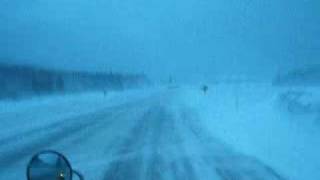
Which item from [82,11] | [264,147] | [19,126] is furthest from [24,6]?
[264,147]

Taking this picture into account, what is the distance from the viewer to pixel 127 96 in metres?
3.98

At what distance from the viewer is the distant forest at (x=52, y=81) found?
12.4 ft

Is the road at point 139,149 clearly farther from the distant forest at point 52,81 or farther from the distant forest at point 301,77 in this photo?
the distant forest at point 301,77

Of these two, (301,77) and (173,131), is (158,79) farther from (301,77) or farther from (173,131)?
(301,77)

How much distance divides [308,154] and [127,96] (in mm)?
1216

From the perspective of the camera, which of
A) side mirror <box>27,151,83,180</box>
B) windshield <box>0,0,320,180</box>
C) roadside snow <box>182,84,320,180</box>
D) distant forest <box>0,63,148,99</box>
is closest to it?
side mirror <box>27,151,83,180</box>

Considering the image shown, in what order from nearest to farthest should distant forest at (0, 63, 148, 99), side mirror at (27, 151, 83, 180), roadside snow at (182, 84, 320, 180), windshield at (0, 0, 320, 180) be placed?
side mirror at (27, 151, 83, 180) < roadside snow at (182, 84, 320, 180) < windshield at (0, 0, 320, 180) < distant forest at (0, 63, 148, 99)

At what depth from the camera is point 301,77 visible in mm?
3637

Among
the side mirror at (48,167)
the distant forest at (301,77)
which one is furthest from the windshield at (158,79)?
the side mirror at (48,167)

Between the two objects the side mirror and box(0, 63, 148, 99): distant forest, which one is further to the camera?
box(0, 63, 148, 99): distant forest

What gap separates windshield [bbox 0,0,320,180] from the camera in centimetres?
369

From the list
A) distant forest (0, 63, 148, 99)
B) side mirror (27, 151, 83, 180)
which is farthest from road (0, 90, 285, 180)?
side mirror (27, 151, 83, 180)

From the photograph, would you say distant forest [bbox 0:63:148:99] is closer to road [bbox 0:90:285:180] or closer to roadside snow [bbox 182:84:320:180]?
road [bbox 0:90:285:180]

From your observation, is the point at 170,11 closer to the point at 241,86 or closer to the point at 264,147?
the point at 241,86
